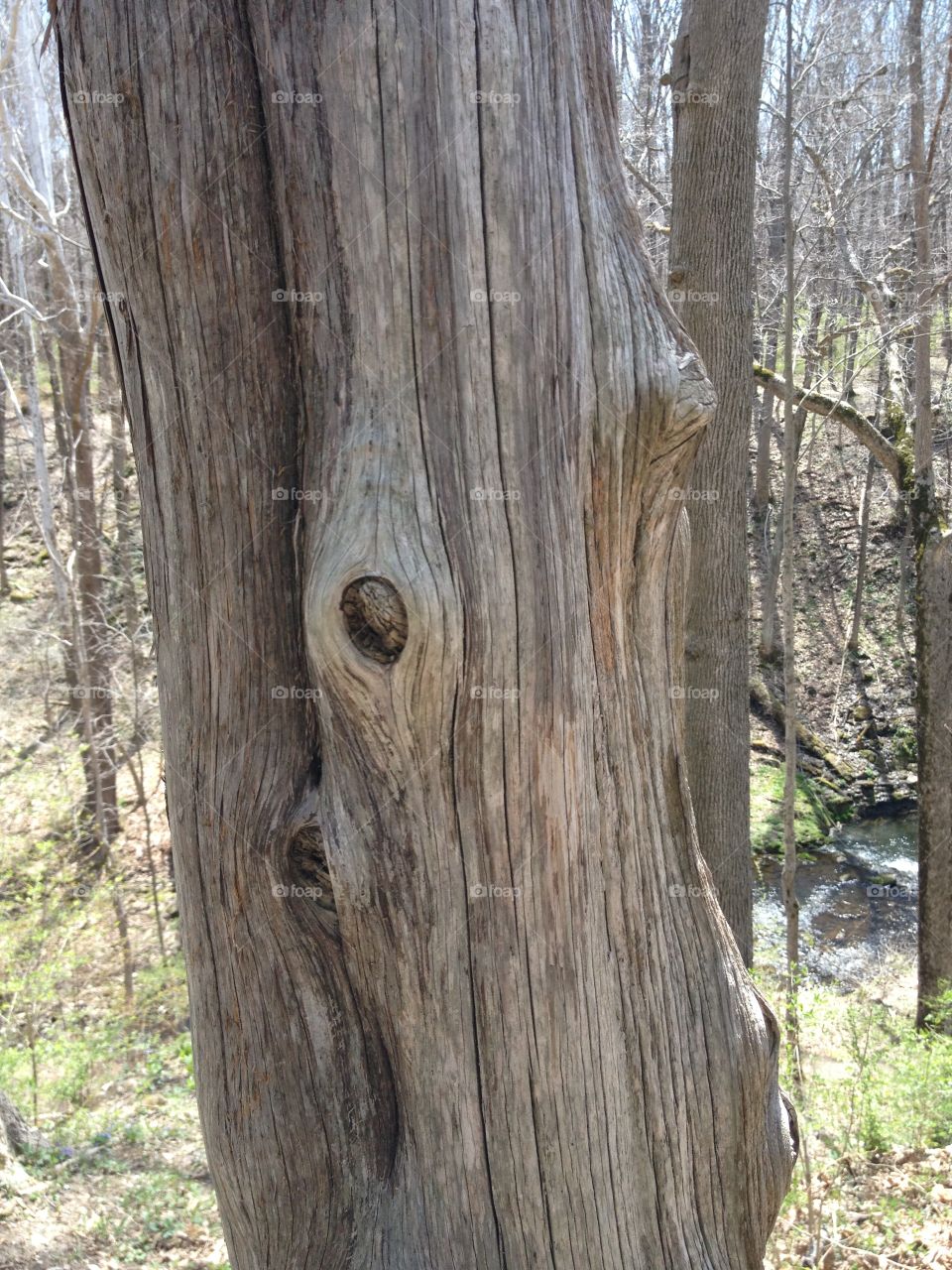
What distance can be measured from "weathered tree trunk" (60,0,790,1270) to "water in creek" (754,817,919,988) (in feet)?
31.5

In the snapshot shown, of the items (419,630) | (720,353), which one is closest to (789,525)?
(720,353)

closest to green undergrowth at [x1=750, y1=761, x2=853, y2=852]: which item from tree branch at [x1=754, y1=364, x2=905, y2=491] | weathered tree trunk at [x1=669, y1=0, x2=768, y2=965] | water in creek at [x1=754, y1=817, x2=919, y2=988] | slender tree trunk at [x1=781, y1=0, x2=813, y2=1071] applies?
water in creek at [x1=754, y1=817, x2=919, y2=988]

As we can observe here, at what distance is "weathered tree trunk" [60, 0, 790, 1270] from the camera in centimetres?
173

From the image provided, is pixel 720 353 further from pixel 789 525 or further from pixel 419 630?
pixel 419 630

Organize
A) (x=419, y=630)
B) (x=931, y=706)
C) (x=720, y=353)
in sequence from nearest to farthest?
(x=419, y=630)
(x=720, y=353)
(x=931, y=706)

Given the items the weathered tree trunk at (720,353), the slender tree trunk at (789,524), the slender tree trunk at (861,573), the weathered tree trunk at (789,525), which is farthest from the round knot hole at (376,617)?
the slender tree trunk at (861,573)

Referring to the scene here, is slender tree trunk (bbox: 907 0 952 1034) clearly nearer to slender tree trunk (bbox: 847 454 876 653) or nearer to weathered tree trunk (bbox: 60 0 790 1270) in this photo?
weathered tree trunk (bbox: 60 0 790 1270)

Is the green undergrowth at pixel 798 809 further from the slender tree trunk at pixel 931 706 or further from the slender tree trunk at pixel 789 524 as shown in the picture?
the slender tree trunk at pixel 789 524

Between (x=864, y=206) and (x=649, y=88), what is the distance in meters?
3.52

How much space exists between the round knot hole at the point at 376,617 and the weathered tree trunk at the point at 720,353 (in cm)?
445

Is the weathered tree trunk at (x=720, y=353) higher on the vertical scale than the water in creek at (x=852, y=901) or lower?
higher

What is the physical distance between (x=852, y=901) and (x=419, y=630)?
1371 centimetres

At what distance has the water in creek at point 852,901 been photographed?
40.0 ft

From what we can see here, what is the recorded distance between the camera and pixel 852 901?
13.8m
